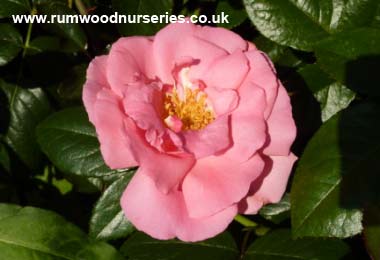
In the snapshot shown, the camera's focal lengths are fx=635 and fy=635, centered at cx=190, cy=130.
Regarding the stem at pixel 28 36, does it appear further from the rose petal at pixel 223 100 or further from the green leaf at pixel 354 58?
the green leaf at pixel 354 58

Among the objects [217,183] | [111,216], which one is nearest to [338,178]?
[217,183]

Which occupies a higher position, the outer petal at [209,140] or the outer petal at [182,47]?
the outer petal at [182,47]

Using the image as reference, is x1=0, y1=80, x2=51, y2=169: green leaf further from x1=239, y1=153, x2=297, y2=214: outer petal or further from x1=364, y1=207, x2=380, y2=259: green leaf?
x1=364, y1=207, x2=380, y2=259: green leaf

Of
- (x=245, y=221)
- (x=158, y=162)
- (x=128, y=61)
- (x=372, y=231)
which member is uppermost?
(x=128, y=61)

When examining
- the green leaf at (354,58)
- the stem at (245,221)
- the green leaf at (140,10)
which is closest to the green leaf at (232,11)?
the green leaf at (140,10)

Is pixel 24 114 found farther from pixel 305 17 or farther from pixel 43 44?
pixel 305 17

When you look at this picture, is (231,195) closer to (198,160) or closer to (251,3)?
(198,160)
